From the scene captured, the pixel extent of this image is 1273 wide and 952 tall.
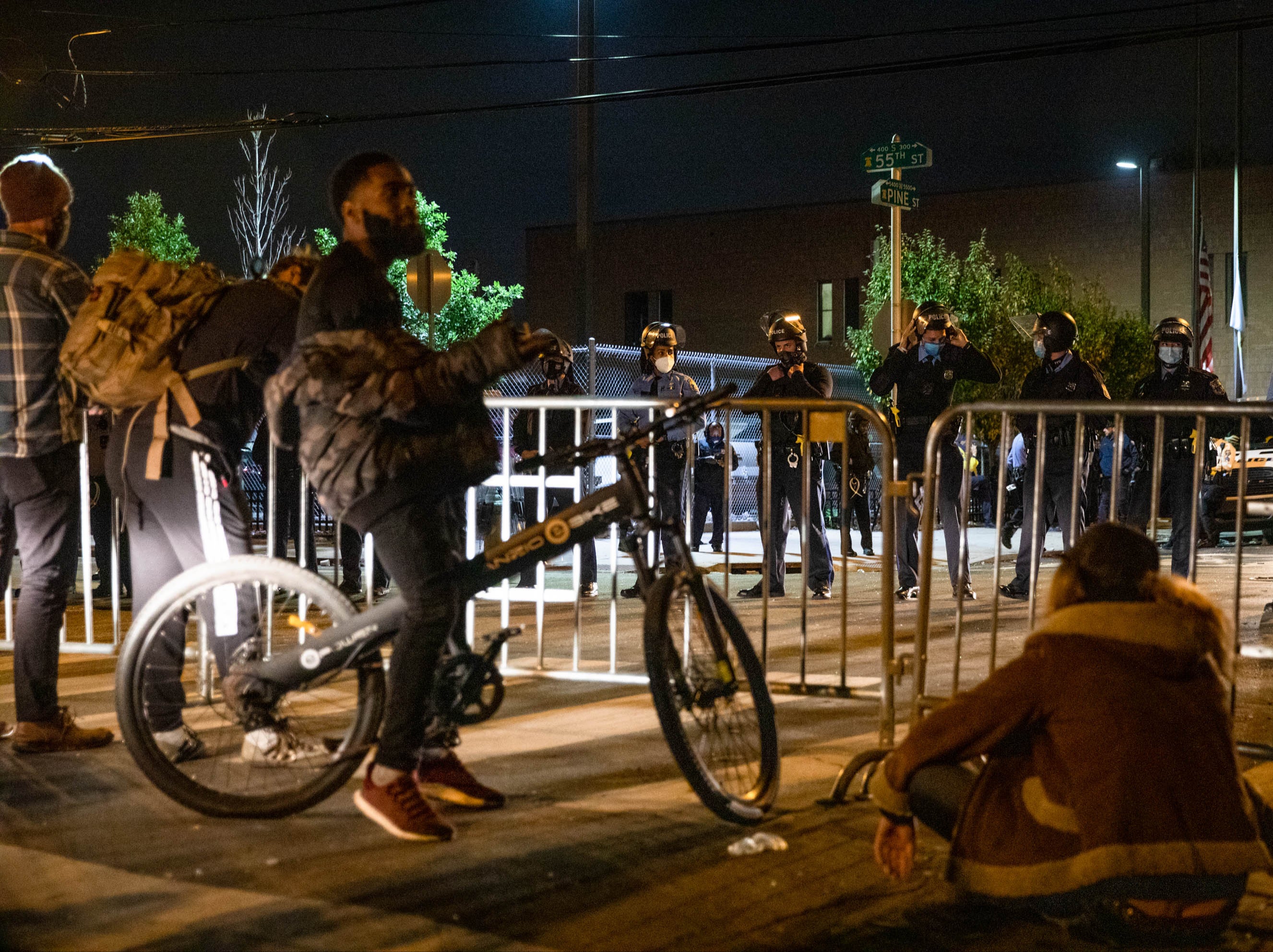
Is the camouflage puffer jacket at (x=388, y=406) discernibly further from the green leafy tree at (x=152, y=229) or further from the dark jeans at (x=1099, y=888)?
the green leafy tree at (x=152, y=229)

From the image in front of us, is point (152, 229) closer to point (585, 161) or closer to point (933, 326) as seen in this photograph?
point (585, 161)

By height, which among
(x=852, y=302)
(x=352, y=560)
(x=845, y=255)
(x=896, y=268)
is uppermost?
(x=845, y=255)

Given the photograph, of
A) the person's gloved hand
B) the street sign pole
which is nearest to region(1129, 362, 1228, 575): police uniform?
the street sign pole

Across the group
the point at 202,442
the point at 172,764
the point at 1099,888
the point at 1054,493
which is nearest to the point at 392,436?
the point at 202,442

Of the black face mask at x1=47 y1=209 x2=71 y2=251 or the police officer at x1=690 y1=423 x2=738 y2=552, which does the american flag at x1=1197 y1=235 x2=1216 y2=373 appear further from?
the black face mask at x1=47 y1=209 x2=71 y2=251

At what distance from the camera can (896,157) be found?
Result: 14.0 m

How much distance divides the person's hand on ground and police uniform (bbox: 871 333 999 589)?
6.31m

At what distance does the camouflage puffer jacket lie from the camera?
4008 millimetres

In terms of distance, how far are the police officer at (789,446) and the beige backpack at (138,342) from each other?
5553 millimetres

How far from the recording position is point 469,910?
3.58m

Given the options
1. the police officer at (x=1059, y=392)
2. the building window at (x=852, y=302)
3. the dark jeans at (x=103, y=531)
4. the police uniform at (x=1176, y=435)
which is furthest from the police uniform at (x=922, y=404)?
the building window at (x=852, y=302)

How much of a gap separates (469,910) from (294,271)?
8.32 ft

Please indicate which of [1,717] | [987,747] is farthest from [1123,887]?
[1,717]

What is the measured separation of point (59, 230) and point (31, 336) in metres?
0.44
